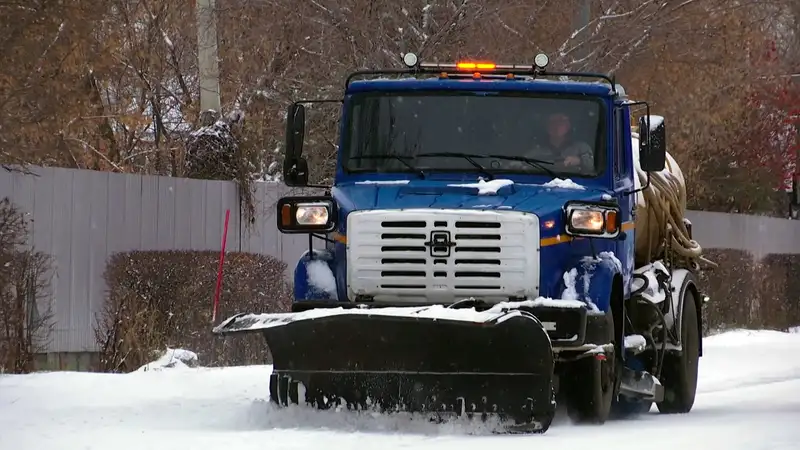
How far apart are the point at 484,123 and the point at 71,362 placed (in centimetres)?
647

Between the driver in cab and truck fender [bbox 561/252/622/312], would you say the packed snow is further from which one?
the driver in cab

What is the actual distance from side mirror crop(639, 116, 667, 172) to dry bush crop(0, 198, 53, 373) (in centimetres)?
572

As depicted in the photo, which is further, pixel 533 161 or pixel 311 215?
pixel 533 161

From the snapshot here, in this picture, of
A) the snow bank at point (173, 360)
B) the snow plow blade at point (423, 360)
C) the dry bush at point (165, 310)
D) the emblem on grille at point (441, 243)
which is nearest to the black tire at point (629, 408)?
the snow plow blade at point (423, 360)

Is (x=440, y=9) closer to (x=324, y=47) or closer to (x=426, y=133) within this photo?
(x=324, y=47)

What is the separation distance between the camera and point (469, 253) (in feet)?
32.9

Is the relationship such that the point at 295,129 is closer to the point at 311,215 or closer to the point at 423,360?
the point at 311,215

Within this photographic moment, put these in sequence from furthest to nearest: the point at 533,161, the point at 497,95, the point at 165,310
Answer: the point at 165,310, the point at 497,95, the point at 533,161

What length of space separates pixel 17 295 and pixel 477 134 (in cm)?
526

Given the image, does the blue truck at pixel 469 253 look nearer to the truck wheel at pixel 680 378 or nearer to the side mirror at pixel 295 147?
the side mirror at pixel 295 147

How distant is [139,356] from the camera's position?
14992mm

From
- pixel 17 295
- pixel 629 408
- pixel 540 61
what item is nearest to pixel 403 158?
pixel 540 61

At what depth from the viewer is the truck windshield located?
10.9 metres

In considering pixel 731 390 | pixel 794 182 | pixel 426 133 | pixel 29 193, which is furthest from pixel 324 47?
pixel 794 182
